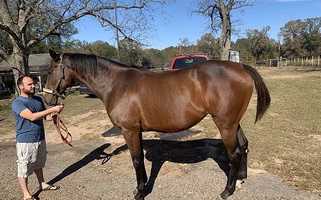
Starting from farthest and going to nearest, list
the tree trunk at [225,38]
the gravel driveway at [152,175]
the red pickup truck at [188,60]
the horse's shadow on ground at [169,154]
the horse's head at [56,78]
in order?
the tree trunk at [225,38]
the red pickup truck at [188,60]
the horse's shadow on ground at [169,154]
the horse's head at [56,78]
the gravel driveway at [152,175]

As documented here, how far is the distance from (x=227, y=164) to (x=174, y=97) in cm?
175

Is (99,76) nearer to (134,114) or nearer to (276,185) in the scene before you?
(134,114)

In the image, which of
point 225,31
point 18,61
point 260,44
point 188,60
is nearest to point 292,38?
point 260,44

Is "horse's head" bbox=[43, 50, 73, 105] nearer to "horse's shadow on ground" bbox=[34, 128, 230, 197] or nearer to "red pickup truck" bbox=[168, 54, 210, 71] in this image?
"horse's shadow on ground" bbox=[34, 128, 230, 197]

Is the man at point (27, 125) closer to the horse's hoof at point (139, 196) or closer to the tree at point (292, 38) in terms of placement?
the horse's hoof at point (139, 196)

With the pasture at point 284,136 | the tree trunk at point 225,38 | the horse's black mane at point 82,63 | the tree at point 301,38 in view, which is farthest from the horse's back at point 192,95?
the tree at point 301,38

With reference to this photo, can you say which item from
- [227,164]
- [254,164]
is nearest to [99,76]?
[227,164]

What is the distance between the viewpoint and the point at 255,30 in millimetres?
61625

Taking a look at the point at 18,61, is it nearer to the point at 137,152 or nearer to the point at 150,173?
the point at 150,173

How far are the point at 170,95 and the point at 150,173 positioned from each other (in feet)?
4.98

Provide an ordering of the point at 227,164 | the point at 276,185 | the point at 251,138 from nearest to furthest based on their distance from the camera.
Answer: the point at 276,185 → the point at 227,164 → the point at 251,138

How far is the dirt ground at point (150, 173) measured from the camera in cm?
312

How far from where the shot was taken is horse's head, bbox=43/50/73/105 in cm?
326

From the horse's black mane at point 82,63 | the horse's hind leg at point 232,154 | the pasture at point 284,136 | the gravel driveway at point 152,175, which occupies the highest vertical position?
the horse's black mane at point 82,63
